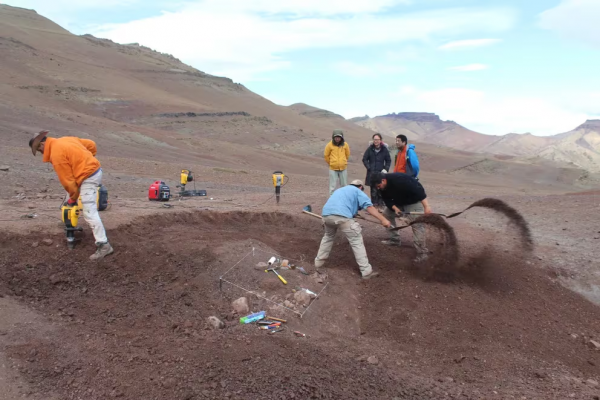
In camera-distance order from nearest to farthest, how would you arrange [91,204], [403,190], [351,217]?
[91,204]
[351,217]
[403,190]

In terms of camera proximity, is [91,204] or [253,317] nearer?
[253,317]

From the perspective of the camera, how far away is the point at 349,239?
6.00 metres

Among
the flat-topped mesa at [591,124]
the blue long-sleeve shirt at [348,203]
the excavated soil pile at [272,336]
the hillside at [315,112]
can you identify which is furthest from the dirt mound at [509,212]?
the flat-topped mesa at [591,124]

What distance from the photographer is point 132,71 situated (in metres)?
44.6

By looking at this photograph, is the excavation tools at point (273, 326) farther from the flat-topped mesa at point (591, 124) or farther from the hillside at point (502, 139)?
the flat-topped mesa at point (591, 124)

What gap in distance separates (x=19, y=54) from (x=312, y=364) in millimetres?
38741

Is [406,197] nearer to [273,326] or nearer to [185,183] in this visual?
[273,326]

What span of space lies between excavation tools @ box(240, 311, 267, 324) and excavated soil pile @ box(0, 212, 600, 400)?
100mm

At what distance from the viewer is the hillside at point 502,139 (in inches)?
1866

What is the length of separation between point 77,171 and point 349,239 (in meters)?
3.36

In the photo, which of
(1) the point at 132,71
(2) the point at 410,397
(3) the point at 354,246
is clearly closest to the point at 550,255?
(3) the point at 354,246

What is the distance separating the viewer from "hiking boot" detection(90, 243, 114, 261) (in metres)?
5.55

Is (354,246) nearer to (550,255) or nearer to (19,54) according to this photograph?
(550,255)

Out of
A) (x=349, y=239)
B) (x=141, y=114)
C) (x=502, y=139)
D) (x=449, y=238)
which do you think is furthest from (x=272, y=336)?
(x=502, y=139)
